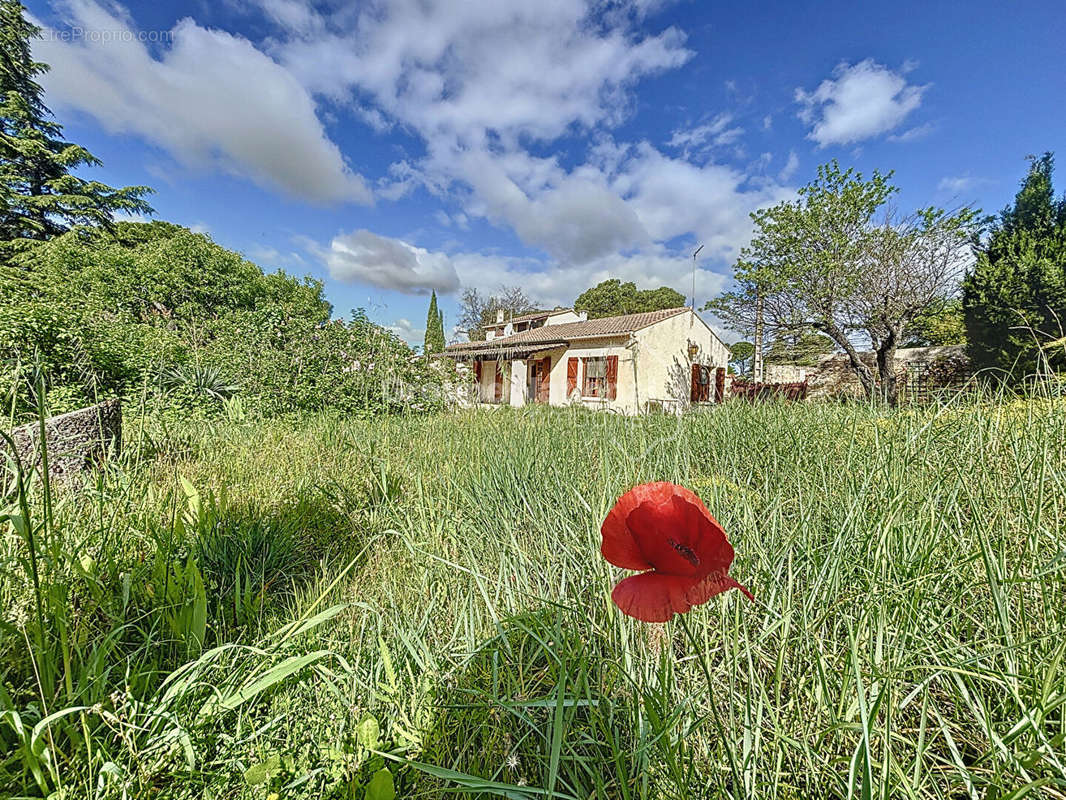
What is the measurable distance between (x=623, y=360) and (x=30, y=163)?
21.2 metres

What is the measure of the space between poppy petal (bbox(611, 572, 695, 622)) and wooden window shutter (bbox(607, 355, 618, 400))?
13.8m

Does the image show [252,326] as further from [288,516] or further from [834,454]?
[834,454]

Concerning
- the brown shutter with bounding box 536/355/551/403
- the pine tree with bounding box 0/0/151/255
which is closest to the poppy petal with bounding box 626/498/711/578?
the brown shutter with bounding box 536/355/551/403

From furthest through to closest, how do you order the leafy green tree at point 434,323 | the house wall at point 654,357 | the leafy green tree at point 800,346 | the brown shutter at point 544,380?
the leafy green tree at point 434,323, the brown shutter at point 544,380, the house wall at point 654,357, the leafy green tree at point 800,346

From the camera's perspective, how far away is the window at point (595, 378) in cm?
1439

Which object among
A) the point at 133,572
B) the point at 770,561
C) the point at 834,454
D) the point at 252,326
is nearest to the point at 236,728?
the point at 133,572

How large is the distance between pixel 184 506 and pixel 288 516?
0.54 metres

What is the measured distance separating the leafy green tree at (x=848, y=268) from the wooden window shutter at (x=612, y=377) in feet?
13.7

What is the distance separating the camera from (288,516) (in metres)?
2.28

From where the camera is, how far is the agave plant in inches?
210

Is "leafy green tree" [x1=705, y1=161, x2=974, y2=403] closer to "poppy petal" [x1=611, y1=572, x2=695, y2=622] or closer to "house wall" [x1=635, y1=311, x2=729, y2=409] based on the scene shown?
"house wall" [x1=635, y1=311, x2=729, y2=409]

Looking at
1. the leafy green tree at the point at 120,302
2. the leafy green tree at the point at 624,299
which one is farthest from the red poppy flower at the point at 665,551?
the leafy green tree at the point at 624,299

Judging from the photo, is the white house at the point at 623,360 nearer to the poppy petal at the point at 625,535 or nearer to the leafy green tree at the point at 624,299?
the poppy petal at the point at 625,535

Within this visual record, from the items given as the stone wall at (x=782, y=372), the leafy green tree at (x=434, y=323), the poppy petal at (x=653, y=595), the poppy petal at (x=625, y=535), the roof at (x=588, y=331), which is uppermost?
the leafy green tree at (x=434, y=323)
